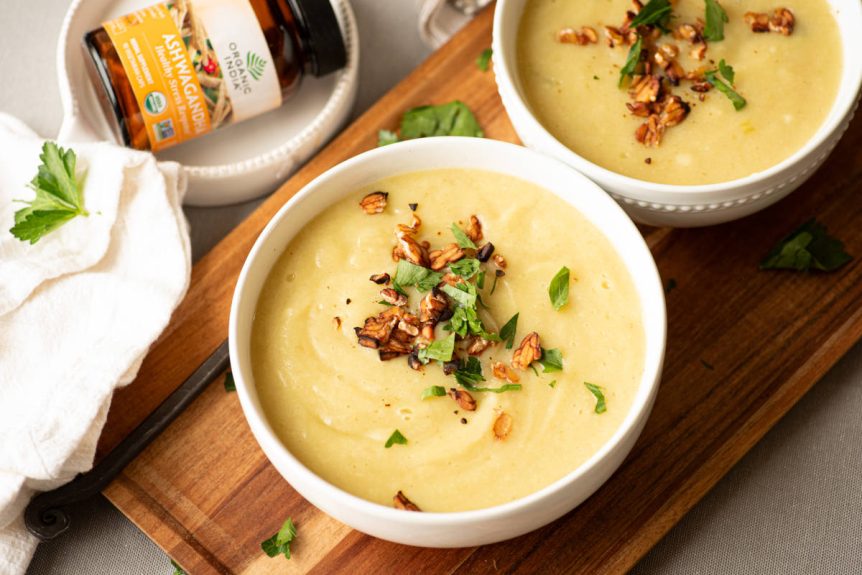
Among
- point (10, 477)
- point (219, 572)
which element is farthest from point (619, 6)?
point (10, 477)

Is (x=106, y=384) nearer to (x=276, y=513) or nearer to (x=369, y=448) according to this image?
(x=276, y=513)

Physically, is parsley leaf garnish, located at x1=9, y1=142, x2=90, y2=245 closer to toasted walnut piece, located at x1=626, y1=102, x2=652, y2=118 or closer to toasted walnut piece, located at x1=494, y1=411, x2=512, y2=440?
toasted walnut piece, located at x1=494, y1=411, x2=512, y2=440

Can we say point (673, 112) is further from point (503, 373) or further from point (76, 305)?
point (76, 305)

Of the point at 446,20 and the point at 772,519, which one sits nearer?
the point at 772,519

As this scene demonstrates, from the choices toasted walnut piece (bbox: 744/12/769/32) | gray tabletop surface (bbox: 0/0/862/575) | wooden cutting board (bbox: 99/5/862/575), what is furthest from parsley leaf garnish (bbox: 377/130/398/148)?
gray tabletop surface (bbox: 0/0/862/575)

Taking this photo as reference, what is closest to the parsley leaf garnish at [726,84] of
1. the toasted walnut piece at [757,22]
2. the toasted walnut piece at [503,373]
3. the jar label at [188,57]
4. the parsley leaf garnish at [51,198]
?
the toasted walnut piece at [757,22]

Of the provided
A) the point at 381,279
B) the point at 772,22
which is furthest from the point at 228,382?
the point at 772,22
